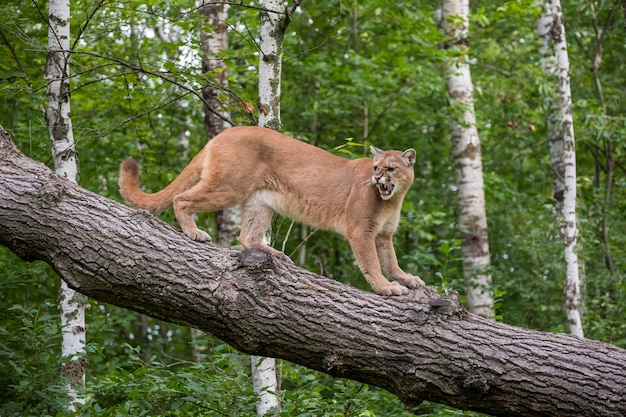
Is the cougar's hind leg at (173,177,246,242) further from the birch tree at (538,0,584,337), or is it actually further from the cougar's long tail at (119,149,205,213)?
the birch tree at (538,0,584,337)

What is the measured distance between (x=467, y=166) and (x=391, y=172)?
17.7ft

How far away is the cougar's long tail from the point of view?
6.35 m

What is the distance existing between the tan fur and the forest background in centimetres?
77

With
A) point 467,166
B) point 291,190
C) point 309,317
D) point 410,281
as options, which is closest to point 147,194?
point 291,190

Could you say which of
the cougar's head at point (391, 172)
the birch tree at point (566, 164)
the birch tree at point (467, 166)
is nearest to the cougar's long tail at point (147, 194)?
the cougar's head at point (391, 172)

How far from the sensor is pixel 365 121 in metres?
12.7

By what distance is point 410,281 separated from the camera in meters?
6.31

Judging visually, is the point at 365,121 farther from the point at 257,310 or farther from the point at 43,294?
the point at 257,310

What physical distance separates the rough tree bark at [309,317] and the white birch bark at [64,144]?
2.12 meters

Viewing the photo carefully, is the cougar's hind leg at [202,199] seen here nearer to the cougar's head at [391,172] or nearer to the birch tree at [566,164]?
the cougar's head at [391,172]

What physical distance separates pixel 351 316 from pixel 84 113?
823cm

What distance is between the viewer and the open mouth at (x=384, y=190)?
6527mm

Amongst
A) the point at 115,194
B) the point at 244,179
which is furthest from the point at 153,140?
the point at 244,179

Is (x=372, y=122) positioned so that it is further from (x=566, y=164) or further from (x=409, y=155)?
(x=409, y=155)
